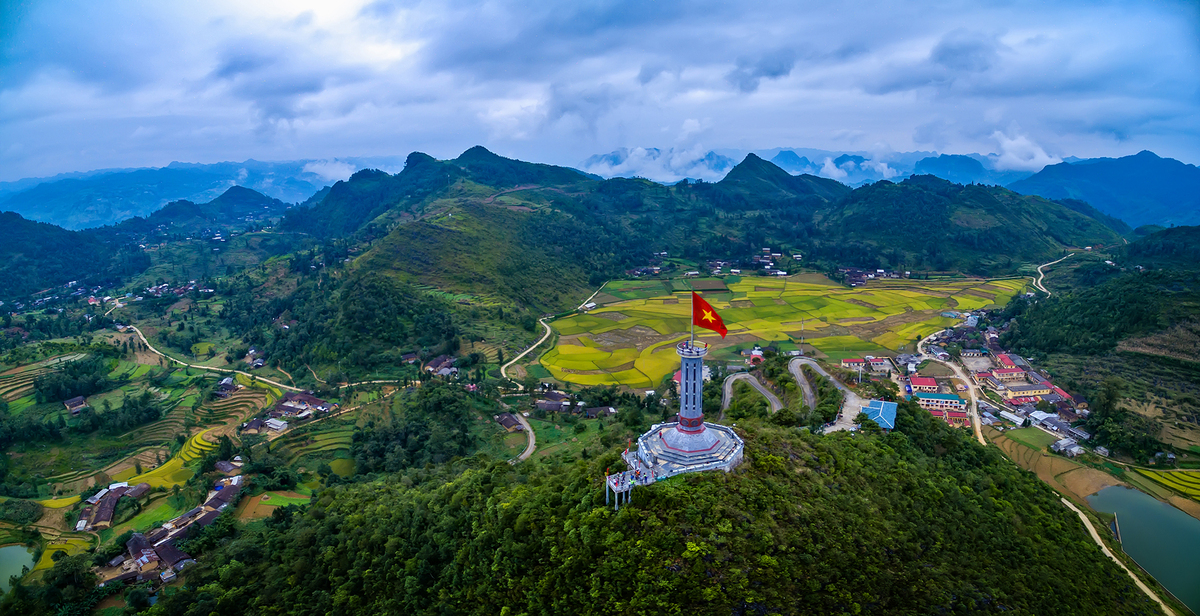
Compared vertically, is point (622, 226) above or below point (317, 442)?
above

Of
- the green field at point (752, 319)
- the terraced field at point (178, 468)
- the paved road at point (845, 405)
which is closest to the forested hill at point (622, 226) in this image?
the green field at point (752, 319)

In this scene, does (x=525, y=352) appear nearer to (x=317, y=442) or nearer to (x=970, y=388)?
(x=317, y=442)

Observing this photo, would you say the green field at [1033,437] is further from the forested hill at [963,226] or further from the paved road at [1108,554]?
the forested hill at [963,226]

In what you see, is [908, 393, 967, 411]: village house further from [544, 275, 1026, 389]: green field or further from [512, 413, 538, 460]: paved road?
[512, 413, 538, 460]: paved road

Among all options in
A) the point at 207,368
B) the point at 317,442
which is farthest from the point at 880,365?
the point at 207,368

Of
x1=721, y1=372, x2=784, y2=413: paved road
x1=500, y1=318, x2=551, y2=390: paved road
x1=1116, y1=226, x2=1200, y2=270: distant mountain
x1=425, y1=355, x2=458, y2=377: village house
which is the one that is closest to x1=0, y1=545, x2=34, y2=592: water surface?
x1=425, y1=355, x2=458, y2=377: village house

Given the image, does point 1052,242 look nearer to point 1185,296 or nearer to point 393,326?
point 1185,296

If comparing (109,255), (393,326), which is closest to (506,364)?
(393,326)
